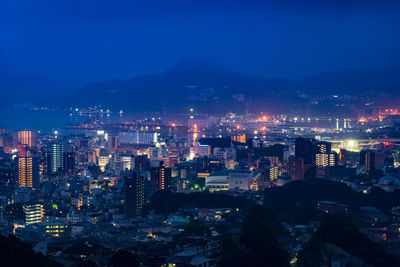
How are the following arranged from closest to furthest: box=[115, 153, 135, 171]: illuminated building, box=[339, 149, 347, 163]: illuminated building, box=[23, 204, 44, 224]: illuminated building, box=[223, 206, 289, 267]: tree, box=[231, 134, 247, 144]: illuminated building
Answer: box=[223, 206, 289, 267]: tree, box=[23, 204, 44, 224]: illuminated building, box=[115, 153, 135, 171]: illuminated building, box=[339, 149, 347, 163]: illuminated building, box=[231, 134, 247, 144]: illuminated building

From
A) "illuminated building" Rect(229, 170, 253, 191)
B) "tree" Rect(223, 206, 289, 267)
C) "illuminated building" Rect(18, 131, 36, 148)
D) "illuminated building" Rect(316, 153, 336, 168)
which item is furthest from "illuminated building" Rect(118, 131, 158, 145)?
"tree" Rect(223, 206, 289, 267)

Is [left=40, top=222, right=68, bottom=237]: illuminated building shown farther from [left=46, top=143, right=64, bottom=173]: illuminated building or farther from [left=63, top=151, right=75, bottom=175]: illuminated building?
[left=46, top=143, right=64, bottom=173]: illuminated building

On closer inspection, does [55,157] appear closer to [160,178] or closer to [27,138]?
[160,178]

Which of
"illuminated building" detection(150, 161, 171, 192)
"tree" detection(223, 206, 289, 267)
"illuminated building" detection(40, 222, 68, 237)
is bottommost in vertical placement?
"illuminated building" detection(40, 222, 68, 237)

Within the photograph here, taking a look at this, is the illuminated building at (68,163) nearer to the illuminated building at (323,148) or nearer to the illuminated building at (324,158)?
the illuminated building at (324,158)

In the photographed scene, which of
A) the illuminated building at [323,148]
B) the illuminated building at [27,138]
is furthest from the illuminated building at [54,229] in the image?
the illuminated building at [27,138]

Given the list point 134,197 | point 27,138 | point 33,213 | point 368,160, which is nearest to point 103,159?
point 27,138

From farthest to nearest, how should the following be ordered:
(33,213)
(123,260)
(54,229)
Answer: (33,213), (54,229), (123,260)
